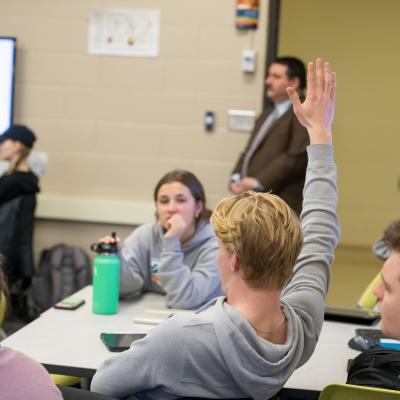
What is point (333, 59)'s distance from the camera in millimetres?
6055

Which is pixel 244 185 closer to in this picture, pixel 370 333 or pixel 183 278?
pixel 183 278

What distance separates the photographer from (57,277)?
15.3 ft

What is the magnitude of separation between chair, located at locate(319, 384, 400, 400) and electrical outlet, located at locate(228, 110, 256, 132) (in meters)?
3.29

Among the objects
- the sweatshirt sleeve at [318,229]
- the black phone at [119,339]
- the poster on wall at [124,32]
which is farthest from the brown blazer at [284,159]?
the sweatshirt sleeve at [318,229]

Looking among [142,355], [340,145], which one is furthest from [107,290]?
[340,145]

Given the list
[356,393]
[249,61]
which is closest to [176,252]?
[356,393]

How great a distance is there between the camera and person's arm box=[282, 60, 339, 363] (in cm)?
171

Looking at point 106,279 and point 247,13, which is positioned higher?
point 247,13

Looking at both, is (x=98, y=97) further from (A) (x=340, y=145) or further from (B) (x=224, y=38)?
(A) (x=340, y=145)

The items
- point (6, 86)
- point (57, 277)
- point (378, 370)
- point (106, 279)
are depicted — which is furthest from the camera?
point (6, 86)

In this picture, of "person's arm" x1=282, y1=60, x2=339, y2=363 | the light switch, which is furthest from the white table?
the light switch

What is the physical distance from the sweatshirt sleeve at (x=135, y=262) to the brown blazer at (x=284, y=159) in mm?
1465

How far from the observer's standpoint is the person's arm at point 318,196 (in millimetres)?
1705

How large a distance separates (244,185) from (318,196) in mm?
2608
